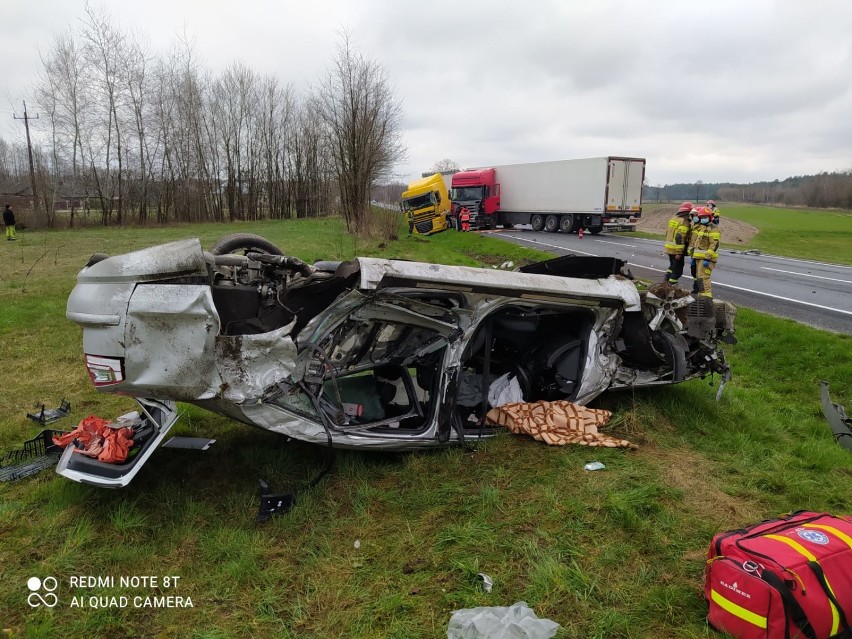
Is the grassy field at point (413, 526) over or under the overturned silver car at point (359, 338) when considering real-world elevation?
under

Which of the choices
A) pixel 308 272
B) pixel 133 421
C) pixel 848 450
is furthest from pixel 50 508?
pixel 848 450

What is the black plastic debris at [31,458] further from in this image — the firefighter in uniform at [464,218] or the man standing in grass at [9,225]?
the firefighter in uniform at [464,218]

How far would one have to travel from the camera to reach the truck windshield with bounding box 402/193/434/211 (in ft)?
81.5

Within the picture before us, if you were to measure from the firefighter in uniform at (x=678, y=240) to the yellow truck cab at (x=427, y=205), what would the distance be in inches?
659

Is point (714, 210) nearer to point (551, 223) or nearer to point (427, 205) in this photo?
point (551, 223)

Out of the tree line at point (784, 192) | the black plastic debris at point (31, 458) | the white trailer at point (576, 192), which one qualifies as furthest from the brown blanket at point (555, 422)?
the tree line at point (784, 192)

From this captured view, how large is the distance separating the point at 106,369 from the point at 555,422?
107 inches

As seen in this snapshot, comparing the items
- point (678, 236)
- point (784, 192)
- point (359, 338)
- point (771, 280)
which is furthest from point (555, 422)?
point (784, 192)

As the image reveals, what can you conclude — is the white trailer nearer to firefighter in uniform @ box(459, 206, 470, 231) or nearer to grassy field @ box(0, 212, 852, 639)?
firefighter in uniform @ box(459, 206, 470, 231)

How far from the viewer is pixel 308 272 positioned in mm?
3051

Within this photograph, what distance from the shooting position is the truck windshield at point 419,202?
2484 centimetres

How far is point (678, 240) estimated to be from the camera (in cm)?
888

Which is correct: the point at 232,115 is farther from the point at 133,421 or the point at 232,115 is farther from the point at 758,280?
the point at 133,421

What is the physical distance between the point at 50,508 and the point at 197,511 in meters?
0.79
